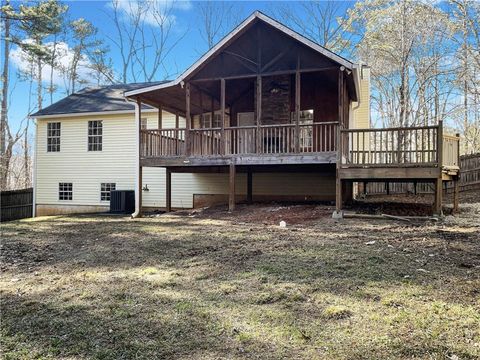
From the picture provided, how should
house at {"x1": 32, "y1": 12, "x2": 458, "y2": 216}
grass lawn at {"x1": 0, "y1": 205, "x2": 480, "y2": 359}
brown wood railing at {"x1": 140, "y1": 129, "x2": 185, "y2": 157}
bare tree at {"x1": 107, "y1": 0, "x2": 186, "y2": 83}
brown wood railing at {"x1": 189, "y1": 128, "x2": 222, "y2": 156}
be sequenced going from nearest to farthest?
grass lawn at {"x1": 0, "y1": 205, "x2": 480, "y2": 359} → house at {"x1": 32, "y1": 12, "x2": 458, "y2": 216} → brown wood railing at {"x1": 189, "y1": 128, "x2": 222, "y2": 156} → brown wood railing at {"x1": 140, "y1": 129, "x2": 185, "y2": 157} → bare tree at {"x1": 107, "y1": 0, "x2": 186, "y2": 83}

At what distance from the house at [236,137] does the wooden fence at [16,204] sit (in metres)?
1.37

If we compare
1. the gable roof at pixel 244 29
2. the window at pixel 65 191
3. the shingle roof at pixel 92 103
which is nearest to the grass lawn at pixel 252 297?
the gable roof at pixel 244 29

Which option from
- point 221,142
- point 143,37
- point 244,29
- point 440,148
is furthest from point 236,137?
point 143,37

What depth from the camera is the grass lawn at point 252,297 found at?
328 centimetres

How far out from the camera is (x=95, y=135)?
1722cm

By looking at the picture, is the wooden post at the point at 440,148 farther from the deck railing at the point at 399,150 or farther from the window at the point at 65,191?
the window at the point at 65,191

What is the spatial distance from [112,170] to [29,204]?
5620mm

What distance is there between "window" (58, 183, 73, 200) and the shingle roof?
130 inches

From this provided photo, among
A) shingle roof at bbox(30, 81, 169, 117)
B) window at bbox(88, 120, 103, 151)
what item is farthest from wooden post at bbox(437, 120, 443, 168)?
window at bbox(88, 120, 103, 151)

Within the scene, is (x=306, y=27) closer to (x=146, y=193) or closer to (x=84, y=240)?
(x=146, y=193)

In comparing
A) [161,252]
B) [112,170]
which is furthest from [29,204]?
[161,252]

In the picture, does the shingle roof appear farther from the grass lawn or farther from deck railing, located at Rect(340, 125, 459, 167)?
the grass lawn

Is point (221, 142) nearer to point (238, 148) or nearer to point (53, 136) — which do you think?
Result: point (238, 148)

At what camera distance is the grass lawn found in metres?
3.28
